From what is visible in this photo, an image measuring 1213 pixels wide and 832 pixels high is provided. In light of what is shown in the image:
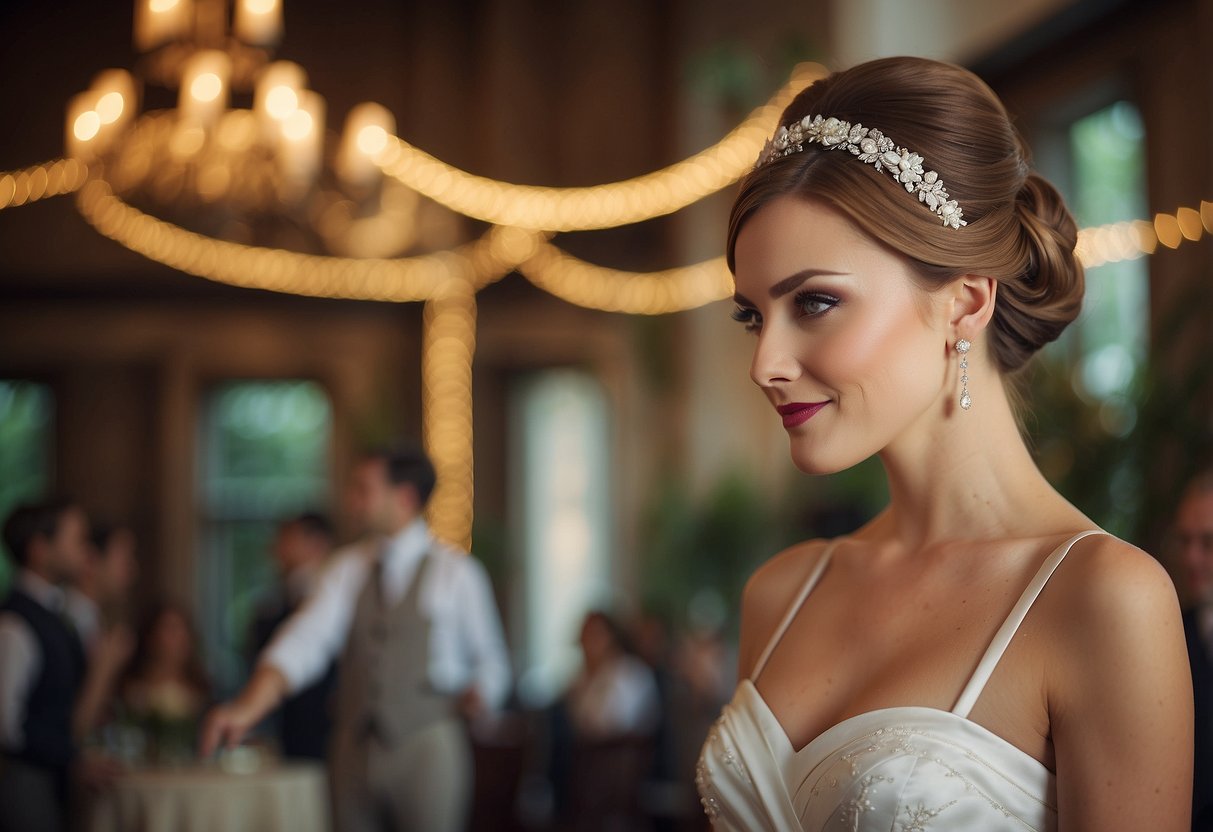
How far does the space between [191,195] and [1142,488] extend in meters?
4.14

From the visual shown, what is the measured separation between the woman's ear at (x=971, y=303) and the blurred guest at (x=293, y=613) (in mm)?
3953

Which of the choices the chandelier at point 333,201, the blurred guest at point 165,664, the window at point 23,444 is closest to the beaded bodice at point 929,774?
the chandelier at point 333,201

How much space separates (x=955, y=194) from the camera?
144cm

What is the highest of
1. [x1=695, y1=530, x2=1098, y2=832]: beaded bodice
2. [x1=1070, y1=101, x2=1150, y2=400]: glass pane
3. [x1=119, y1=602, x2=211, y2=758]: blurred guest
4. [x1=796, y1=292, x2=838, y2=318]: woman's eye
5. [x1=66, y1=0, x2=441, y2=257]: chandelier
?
[x1=66, y1=0, x2=441, y2=257]: chandelier

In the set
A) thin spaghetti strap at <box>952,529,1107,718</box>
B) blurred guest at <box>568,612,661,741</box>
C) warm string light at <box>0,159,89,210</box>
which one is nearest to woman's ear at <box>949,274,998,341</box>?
thin spaghetti strap at <box>952,529,1107,718</box>

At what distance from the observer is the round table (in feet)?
13.9

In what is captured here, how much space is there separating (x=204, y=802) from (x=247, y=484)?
20.3 feet

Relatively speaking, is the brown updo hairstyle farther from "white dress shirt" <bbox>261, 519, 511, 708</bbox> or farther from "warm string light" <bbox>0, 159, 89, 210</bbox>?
"warm string light" <bbox>0, 159, 89, 210</bbox>

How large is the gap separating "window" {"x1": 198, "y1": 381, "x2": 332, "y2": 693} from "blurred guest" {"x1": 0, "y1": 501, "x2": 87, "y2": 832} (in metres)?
5.18

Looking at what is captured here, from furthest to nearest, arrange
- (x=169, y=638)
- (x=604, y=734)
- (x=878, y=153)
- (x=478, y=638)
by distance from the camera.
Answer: (x=604, y=734), (x=169, y=638), (x=478, y=638), (x=878, y=153)

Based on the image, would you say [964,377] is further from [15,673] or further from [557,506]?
[557,506]

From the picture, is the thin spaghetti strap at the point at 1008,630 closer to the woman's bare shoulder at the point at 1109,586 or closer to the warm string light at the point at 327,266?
the woman's bare shoulder at the point at 1109,586

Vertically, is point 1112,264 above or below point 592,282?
below

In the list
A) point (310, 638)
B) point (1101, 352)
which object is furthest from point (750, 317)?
point (1101, 352)
